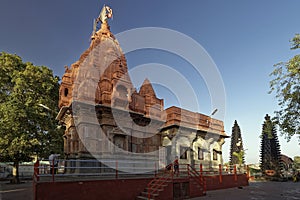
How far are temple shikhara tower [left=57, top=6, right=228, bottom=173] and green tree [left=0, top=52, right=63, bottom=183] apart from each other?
3625 mm

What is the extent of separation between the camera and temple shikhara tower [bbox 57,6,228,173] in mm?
15969

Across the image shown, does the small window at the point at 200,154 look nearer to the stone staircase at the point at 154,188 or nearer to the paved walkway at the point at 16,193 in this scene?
the stone staircase at the point at 154,188

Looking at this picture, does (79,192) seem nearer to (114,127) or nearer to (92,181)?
(92,181)

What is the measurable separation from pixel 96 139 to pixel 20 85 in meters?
11.7

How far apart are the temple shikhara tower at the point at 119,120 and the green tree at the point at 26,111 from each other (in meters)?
3.62

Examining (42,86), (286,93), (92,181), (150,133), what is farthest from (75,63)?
(286,93)

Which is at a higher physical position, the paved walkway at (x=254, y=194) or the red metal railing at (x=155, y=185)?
the red metal railing at (x=155, y=185)

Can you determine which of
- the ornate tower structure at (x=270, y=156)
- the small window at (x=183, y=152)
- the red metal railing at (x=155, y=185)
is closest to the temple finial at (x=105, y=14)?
the small window at (x=183, y=152)

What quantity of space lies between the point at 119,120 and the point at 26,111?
9.39 m

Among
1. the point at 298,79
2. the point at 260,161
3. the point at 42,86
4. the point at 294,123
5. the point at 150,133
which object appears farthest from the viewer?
the point at 260,161

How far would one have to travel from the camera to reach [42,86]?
2358 cm

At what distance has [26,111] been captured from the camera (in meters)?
20.3

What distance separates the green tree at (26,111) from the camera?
1952 centimetres

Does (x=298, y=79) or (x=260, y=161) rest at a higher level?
(x=298, y=79)
